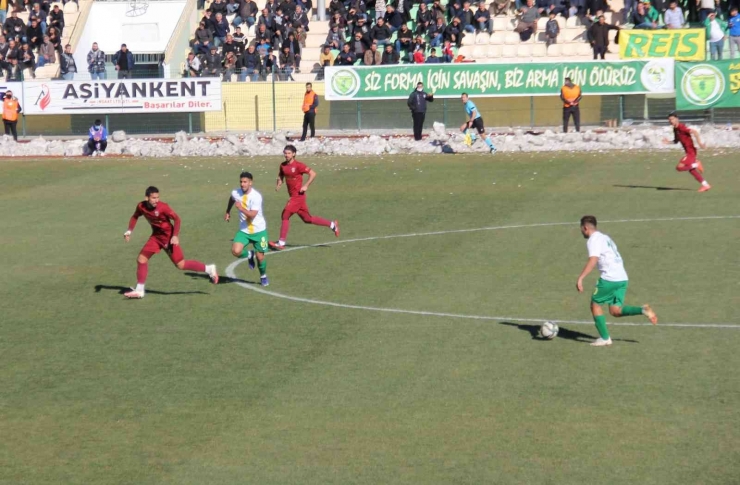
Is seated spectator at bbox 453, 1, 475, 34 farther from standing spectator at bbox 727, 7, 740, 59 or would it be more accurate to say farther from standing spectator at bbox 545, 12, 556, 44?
standing spectator at bbox 727, 7, 740, 59

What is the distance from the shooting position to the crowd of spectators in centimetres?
5059

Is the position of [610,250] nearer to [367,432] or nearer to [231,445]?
[367,432]

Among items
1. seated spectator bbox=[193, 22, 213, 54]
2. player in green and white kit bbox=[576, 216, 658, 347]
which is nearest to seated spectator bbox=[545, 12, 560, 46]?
seated spectator bbox=[193, 22, 213, 54]

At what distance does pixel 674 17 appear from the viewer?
44781 mm

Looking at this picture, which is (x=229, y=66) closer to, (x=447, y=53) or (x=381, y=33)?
(x=381, y=33)

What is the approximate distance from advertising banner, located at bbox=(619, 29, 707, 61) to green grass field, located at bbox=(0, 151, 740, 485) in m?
16.5

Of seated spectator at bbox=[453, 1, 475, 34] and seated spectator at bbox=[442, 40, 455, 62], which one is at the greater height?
seated spectator at bbox=[453, 1, 475, 34]

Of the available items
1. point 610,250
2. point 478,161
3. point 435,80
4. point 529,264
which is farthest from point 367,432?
point 435,80

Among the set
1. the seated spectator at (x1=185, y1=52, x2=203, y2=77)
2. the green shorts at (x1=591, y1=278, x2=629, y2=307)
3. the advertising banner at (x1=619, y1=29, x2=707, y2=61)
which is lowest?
the green shorts at (x1=591, y1=278, x2=629, y2=307)

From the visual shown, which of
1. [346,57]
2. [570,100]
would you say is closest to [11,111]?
[346,57]

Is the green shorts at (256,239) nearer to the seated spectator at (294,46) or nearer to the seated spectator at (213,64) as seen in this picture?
the seated spectator at (213,64)

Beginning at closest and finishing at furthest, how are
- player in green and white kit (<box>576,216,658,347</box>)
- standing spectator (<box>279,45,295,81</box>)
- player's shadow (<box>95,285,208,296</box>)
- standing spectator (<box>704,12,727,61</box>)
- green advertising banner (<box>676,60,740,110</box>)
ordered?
player in green and white kit (<box>576,216,658,347</box>), player's shadow (<box>95,285,208,296</box>), green advertising banner (<box>676,60,740,110</box>), standing spectator (<box>704,12,727,61</box>), standing spectator (<box>279,45,295,81</box>)

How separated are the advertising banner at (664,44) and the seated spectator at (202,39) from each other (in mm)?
17280

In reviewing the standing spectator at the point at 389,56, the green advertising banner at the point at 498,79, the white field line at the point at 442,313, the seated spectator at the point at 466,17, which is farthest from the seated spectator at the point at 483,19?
the white field line at the point at 442,313
